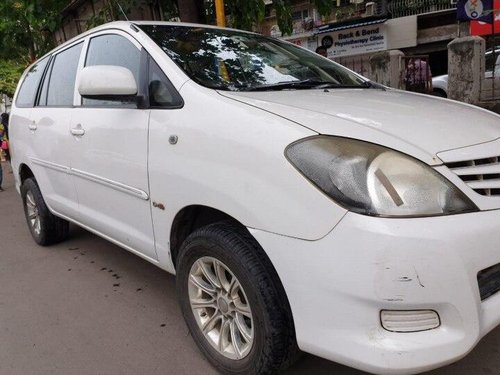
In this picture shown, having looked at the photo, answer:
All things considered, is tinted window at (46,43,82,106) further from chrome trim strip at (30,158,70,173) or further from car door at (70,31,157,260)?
chrome trim strip at (30,158,70,173)

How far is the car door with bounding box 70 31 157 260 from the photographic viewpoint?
2.60 metres

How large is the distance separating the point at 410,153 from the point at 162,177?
1.22m

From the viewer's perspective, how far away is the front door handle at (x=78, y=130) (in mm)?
3148

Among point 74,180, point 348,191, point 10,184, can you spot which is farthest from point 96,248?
point 10,184

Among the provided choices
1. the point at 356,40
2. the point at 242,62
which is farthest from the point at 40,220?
the point at 356,40

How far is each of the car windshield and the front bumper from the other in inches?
45.7

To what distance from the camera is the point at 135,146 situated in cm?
257

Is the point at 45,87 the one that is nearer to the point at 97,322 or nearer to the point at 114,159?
the point at 114,159

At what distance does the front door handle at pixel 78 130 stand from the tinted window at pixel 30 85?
137cm

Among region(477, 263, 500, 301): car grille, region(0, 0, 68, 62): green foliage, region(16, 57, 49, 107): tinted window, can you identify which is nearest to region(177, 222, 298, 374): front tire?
region(477, 263, 500, 301): car grille

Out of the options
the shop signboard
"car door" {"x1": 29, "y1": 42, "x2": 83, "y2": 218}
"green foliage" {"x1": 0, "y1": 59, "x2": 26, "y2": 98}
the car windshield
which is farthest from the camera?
the shop signboard

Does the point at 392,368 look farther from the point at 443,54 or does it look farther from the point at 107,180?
the point at 443,54

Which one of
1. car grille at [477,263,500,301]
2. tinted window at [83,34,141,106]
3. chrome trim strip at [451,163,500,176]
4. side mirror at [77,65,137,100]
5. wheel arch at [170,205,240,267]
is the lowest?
car grille at [477,263,500,301]

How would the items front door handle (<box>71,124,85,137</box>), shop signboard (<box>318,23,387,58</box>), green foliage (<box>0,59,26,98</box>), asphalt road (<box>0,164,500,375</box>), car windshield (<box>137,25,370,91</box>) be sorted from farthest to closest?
shop signboard (<box>318,23,387,58</box>)
green foliage (<box>0,59,26,98</box>)
front door handle (<box>71,124,85,137</box>)
car windshield (<box>137,25,370,91</box>)
asphalt road (<box>0,164,500,375</box>)
